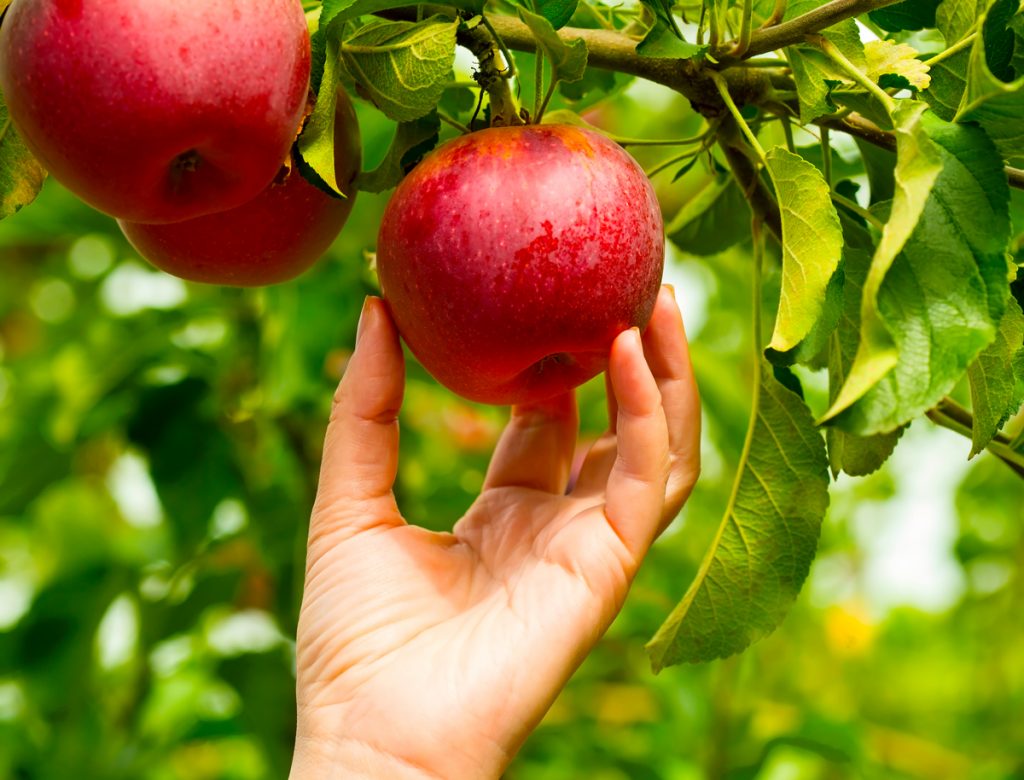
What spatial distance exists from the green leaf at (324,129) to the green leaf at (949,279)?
0.36m

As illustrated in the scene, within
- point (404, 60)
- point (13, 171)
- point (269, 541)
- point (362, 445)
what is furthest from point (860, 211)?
point (269, 541)

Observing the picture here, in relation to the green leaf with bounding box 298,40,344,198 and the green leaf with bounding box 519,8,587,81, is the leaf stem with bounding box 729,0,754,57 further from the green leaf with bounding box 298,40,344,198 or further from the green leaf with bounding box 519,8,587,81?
the green leaf with bounding box 298,40,344,198

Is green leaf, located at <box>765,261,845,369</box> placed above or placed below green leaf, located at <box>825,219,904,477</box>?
above

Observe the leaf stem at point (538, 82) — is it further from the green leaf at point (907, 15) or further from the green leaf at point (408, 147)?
the green leaf at point (907, 15)

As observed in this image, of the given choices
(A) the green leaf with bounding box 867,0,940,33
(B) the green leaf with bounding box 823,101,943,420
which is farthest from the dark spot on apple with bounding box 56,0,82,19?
(A) the green leaf with bounding box 867,0,940,33

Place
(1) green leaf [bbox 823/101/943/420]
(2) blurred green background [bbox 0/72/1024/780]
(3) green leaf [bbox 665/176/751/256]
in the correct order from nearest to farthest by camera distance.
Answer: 1. (1) green leaf [bbox 823/101/943/420]
2. (3) green leaf [bbox 665/176/751/256]
3. (2) blurred green background [bbox 0/72/1024/780]

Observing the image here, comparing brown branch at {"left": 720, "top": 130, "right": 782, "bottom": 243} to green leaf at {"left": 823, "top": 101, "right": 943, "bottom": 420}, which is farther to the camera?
brown branch at {"left": 720, "top": 130, "right": 782, "bottom": 243}

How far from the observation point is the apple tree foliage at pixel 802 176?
61 centimetres

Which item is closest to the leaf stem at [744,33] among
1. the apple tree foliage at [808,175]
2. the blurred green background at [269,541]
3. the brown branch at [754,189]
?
the apple tree foliage at [808,175]

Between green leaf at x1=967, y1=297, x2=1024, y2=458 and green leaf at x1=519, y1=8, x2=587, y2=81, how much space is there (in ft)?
1.07

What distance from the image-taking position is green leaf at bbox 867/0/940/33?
81 centimetres

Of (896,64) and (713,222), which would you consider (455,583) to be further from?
(896,64)

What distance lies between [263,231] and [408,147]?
13 centimetres

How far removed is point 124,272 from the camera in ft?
6.08
